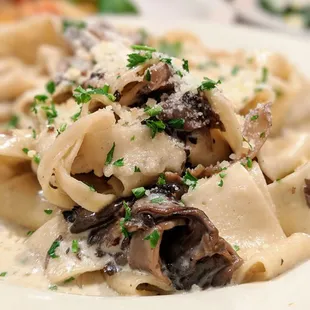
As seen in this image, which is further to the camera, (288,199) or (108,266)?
(288,199)

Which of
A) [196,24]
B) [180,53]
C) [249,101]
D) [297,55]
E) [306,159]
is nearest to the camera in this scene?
[306,159]

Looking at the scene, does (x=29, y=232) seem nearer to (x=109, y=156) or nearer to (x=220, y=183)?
(x=109, y=156)

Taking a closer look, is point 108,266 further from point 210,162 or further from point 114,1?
point 114,1

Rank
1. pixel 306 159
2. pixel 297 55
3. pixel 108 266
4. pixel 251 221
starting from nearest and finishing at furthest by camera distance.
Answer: pixel 108 266, pixel 251 221, pixel 306 159, pixel 297 55

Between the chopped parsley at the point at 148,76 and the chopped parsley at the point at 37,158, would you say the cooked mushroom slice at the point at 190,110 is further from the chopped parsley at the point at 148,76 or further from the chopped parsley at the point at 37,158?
the chopped parsley at the point at 37,158

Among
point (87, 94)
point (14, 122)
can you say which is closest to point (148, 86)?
point (87, 94)

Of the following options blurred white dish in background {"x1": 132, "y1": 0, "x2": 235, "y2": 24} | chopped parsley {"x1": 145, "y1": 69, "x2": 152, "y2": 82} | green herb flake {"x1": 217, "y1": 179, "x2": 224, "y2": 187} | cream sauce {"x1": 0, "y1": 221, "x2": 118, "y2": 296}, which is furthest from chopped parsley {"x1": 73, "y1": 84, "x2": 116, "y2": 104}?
blurred white dish in background {"x1": 132, "y1": 0, "x2": 235, "y2": 24}

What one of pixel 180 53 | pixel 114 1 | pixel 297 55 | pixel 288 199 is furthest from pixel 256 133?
pixel 114 1

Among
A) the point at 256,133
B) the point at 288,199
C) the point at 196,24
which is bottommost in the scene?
the point at 196,24
